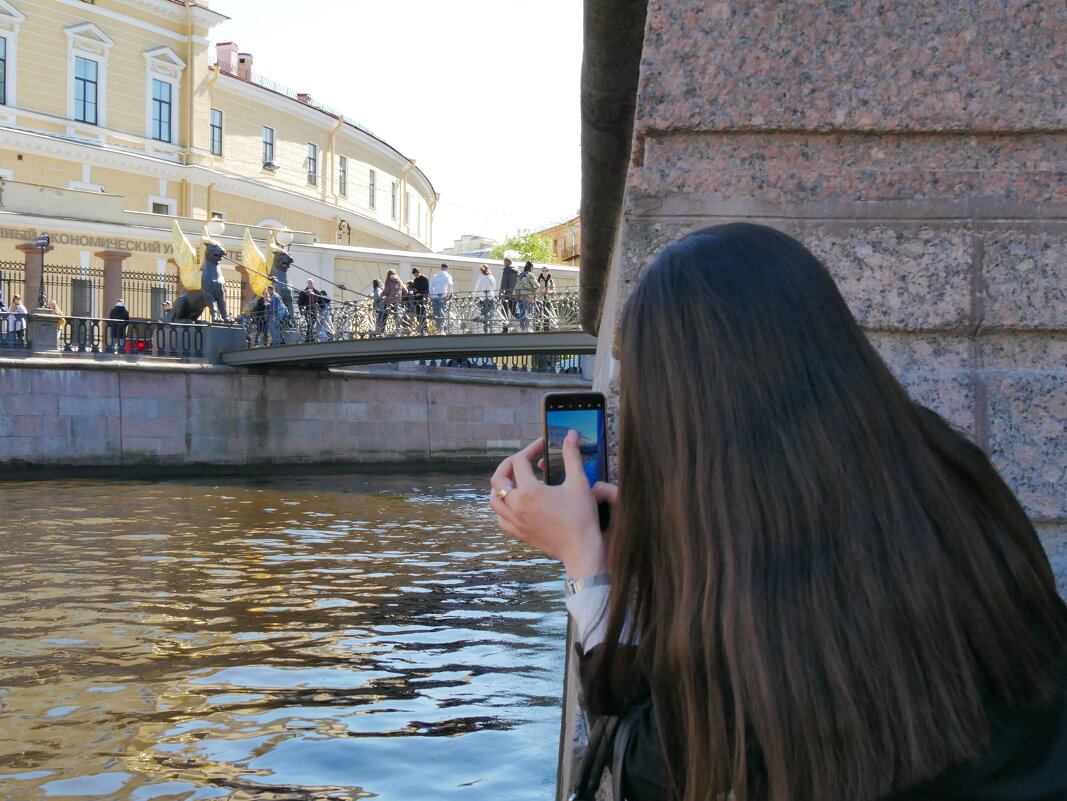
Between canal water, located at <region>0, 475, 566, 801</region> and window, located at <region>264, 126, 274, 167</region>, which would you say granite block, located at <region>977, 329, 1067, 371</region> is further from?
window, located at <region>264, 126, 274, 167</region>

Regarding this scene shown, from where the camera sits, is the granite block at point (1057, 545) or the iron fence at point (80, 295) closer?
the granite block at point (1057, 545)

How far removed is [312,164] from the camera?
40594mm

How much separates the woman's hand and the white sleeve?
0.03m

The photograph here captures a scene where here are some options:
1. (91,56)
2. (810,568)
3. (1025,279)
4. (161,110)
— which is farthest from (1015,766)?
(161,110)

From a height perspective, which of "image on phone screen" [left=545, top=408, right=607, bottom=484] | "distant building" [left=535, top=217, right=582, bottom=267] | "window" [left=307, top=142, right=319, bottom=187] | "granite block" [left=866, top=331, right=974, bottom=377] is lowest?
"image on phone screen" [left=545, top=408, right=607, bottom=484]

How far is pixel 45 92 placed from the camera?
31984 mm

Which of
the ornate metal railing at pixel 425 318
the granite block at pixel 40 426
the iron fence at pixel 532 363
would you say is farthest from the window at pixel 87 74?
the granite block at pixel 40 426

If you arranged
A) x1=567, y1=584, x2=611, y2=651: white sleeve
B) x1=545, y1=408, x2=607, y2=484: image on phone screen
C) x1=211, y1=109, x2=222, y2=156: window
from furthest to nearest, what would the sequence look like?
x1=211, y1=109, x2=222, y2=156: window
x1=545, y1=408, x2=607, y2=484: image on phone screen
x1=567, y1=584, x2=611, y2=651: white sleeve

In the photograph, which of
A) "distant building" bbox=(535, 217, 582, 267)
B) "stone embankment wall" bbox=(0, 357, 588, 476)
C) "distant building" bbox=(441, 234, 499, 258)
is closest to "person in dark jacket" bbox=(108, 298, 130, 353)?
"stone embankment wall" bbox=(0, 357, 588, 476)

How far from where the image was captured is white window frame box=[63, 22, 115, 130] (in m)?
32.6

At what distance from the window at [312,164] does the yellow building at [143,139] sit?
5 cm

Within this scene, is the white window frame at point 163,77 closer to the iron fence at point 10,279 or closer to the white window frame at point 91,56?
the white window frame at point 91,56

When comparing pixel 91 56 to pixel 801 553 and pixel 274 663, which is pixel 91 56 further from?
pixel 801 553

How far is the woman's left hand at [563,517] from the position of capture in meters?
1.30
